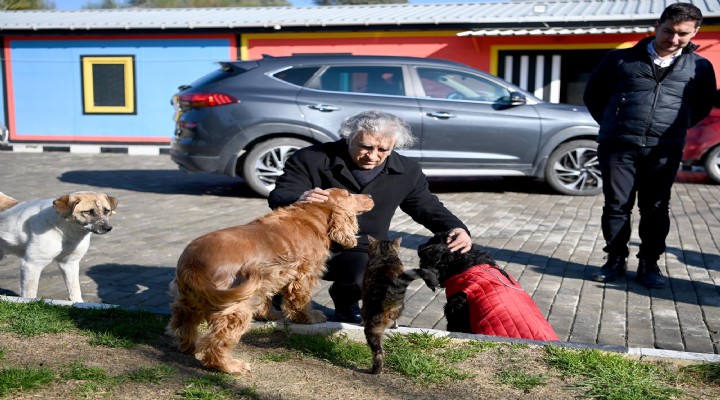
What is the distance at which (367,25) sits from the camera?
17781mm

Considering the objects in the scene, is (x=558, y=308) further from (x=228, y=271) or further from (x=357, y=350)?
(x=228, y=271)

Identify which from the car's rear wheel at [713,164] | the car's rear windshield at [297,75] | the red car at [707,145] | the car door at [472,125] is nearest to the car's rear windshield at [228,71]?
the car's rear windshield at [297,75]

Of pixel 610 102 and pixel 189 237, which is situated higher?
pixel 610 102

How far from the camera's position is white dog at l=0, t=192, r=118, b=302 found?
200 inches

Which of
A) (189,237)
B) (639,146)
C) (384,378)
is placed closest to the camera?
(384,378)

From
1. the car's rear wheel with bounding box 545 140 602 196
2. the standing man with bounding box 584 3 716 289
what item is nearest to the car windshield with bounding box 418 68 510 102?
the car's rear wheel with bounding box 545 140 602 196

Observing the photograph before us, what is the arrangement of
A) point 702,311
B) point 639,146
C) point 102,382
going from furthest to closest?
point 639,146
point 702,311
point 102,382

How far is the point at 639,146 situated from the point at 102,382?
4518mm

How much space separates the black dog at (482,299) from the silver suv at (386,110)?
592 cm

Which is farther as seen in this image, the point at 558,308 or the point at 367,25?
the point at 367,25

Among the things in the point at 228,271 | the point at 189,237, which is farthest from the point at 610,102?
the point at 189,237

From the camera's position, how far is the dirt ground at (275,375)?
3432mm

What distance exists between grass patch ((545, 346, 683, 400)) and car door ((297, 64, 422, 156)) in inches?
261

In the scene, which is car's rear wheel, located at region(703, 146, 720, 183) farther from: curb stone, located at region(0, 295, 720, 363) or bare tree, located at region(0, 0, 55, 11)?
bare tree, located at region(0, 0, 55, 11)
